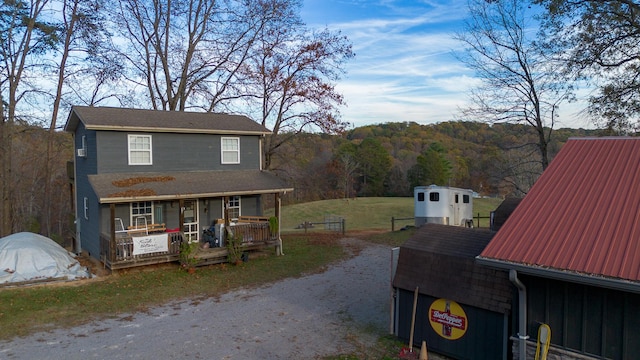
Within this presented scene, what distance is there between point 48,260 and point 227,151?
7756mm

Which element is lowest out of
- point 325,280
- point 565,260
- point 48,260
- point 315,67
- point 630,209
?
point 325,280

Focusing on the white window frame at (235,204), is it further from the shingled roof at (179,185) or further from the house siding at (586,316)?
the house siding at (586,316)

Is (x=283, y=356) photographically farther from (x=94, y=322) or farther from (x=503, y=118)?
(x=503, y=118)

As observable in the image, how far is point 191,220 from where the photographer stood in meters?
17.4

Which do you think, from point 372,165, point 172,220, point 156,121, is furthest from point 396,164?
point 156,121

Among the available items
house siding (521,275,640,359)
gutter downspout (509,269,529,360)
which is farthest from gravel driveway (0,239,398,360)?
→ house siding (521,275,640,359)

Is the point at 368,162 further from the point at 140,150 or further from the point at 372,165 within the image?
the point at 140,150

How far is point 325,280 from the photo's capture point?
1441cm

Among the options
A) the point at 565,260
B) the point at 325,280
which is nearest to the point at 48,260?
the point at 325,280

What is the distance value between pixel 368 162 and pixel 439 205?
3836cm

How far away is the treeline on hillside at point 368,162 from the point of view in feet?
76.4

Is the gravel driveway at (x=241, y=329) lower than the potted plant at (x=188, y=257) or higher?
lower

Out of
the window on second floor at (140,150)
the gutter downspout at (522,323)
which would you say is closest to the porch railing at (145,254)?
the window on second floor at (140,150)

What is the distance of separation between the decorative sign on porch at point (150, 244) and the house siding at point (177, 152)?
118 inches
